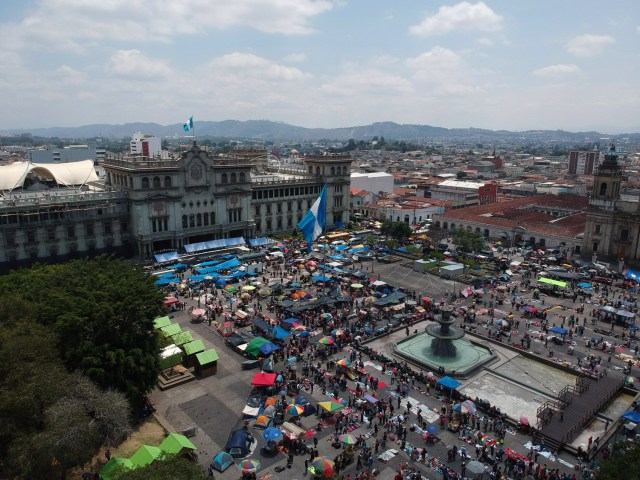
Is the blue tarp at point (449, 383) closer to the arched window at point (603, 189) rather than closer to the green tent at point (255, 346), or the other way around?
the green tent at point (255, 346)

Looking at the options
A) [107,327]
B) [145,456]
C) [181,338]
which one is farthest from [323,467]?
[181,338]

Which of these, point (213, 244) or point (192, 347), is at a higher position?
point (213, 244)

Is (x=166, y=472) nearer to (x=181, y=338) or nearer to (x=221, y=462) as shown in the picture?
(x=221, y=462)

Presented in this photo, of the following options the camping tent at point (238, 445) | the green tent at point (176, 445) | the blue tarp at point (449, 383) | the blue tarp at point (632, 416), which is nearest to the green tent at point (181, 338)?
the camping tent at point (238, 445)

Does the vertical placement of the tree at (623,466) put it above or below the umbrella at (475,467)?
above

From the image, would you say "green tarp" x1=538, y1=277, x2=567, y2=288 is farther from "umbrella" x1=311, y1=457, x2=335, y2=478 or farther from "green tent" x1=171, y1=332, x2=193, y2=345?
"green tent" x1=171, y1=332, x2=193, y2=345

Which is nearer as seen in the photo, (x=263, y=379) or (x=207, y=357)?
(x=263, y=379)
